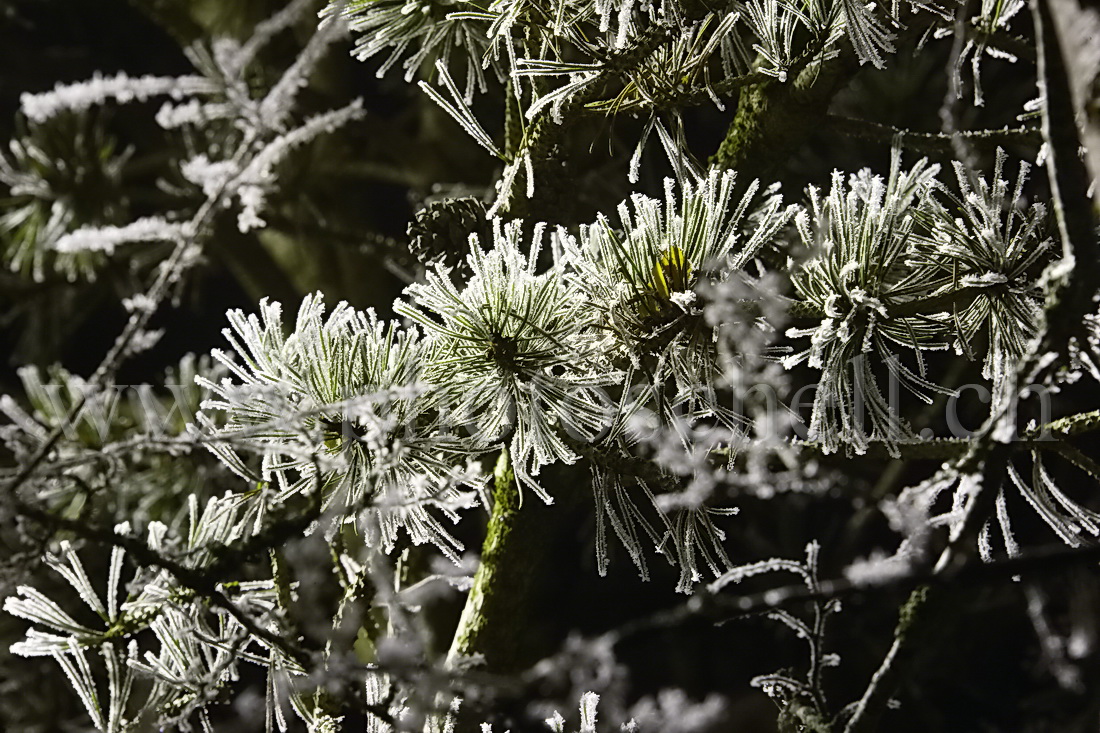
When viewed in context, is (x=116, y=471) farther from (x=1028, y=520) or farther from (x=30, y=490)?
(x=1028, y=520)

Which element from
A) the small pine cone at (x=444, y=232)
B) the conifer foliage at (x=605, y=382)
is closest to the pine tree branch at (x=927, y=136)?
the conifer foliage at (x=605, y=382)

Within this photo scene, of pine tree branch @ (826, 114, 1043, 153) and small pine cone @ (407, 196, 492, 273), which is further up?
pine tree branch @ (826, 114, 1043, 153)

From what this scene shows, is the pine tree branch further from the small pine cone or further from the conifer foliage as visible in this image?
the small pine cone

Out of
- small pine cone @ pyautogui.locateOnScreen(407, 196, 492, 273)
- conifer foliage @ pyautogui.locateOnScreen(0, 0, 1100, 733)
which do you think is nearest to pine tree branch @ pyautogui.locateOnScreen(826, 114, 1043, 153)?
conifer foliage @ pyautogui.locateOnScreen(0, 0, 1100, 733)

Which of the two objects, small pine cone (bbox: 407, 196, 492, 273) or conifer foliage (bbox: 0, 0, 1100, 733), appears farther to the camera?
small pine cone (bbox: 407, 196, 492, 273)

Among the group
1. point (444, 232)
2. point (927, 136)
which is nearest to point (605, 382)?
point (444, 232)

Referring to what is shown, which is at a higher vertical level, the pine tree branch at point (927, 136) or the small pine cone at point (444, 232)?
the pine tree branch at point (927, 136)

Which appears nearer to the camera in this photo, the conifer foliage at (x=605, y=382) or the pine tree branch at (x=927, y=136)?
the conifer foliage at (x=605, y=382)

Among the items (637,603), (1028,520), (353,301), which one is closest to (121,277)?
(353,301)

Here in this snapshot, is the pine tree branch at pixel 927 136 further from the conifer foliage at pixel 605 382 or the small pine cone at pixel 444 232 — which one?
the small pine cone at pixel 444 232

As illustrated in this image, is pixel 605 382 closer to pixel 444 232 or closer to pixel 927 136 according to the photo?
pixel 444 232
